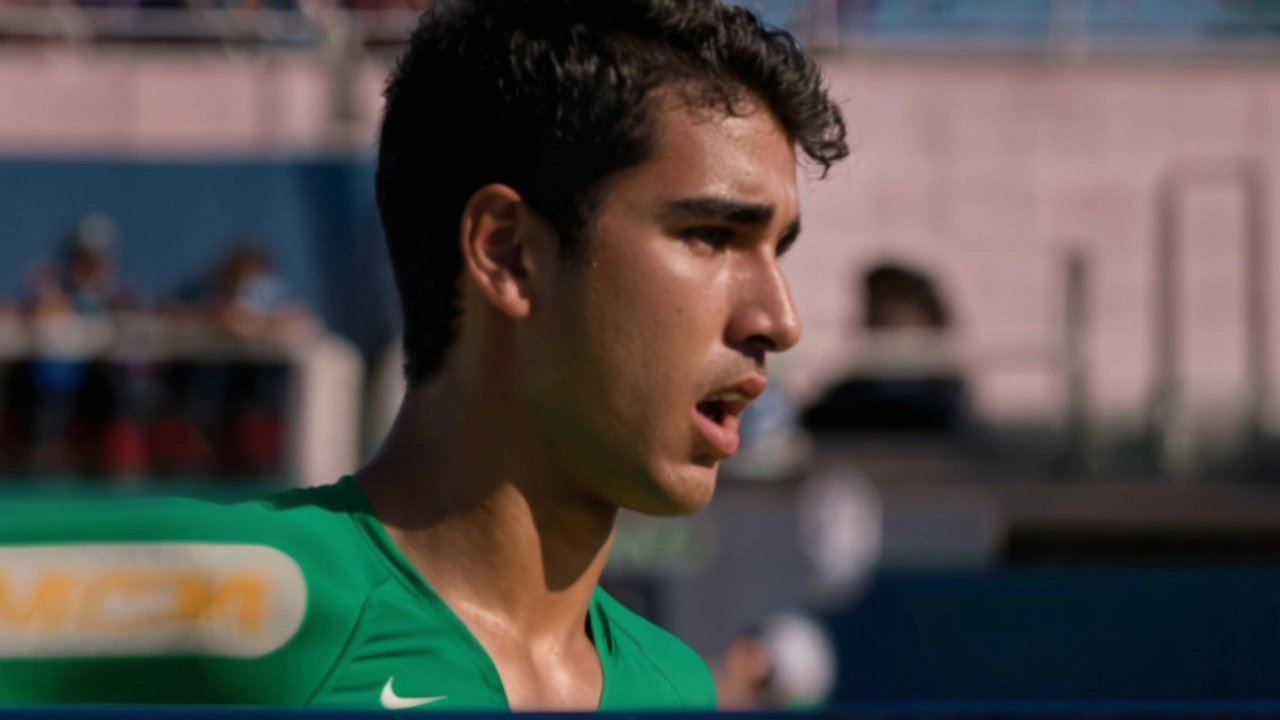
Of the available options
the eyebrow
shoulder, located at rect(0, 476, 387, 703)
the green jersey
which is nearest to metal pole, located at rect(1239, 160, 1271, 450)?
the eyebrow

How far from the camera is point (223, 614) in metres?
1.58

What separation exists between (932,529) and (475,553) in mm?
5900

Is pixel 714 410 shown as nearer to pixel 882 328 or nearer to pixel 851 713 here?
pixel 851 713

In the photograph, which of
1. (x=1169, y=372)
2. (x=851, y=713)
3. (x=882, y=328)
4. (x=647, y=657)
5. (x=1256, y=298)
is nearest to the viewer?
(x=851, y=713)

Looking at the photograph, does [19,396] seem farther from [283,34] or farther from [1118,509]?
[1118,509]

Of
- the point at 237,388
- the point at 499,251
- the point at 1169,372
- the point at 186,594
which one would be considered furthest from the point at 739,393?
the point at 1169,372

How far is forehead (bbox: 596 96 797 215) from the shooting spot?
167cm

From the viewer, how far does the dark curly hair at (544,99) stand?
1.67 meters

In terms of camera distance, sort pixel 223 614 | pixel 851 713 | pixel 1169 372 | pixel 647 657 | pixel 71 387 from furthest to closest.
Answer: pixel 1169 372
pixel 71 387
pixel 647 657
pixel 223 614
pixel 851 713

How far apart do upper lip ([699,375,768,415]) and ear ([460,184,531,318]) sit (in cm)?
21

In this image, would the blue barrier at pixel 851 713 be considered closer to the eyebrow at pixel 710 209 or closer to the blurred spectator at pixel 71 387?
the eyebrow at pixel 710 209

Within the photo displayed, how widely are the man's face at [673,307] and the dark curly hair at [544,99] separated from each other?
3 centimetres

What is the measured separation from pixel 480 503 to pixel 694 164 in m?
0.41

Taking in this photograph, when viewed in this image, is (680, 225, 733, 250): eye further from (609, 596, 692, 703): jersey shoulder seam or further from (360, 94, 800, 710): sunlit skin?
(609, 596, 692, 703): jersey shoulder seam
